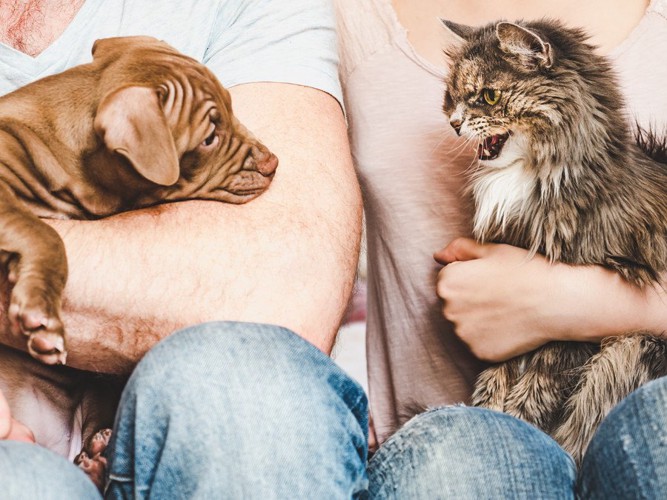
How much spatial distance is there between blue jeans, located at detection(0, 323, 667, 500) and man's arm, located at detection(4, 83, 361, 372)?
327mm

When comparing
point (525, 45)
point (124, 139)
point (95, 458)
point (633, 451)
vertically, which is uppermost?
point (525, 45)

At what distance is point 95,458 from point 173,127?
2.07ft

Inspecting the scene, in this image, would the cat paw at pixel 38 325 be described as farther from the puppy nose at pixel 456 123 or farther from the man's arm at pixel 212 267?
the puppy nose at pixel 456 123

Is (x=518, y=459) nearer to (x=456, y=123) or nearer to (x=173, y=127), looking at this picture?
(x=456, y=123)

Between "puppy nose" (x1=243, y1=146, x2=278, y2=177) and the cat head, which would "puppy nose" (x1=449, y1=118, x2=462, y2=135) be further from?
"puppy nose" (x1=243, y1=146, x2=278, y2=177)

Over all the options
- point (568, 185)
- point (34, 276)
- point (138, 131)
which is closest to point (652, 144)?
point (568, 185)

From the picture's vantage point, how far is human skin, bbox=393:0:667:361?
1.48 meters

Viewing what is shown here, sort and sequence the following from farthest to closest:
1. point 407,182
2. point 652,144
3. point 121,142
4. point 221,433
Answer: point 407,182
point 652,144
point 121,142
point 221,433

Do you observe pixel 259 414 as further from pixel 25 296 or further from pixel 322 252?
pixel 322 252

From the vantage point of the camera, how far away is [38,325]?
121cm

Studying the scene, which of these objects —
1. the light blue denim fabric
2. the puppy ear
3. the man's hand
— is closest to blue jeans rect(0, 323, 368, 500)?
the light blue denim fabric

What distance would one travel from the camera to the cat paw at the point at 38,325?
1202 mm

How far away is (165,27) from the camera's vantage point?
1758mm

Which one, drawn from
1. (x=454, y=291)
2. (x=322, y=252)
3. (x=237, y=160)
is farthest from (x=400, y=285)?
(x=237, y=160)
